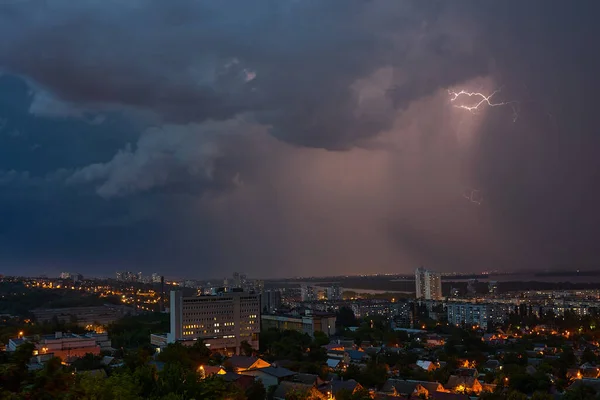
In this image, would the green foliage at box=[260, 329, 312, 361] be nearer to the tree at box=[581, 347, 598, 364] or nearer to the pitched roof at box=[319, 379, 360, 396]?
the pitched roof at box=[319, 379, 360, 396]

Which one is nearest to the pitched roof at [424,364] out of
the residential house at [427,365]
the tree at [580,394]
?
the residential house at [427,365]

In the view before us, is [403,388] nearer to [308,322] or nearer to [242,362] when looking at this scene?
[242,362]

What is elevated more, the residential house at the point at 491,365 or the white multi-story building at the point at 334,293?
the residential house at the point at 491,365

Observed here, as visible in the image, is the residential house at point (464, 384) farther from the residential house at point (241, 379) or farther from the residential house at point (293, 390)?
the residential house at point (241, 379)

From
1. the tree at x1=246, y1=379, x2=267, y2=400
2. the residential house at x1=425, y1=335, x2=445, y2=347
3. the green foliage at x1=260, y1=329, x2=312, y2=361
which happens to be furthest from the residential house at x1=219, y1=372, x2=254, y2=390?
the residential house at x1=425, y1=335, x2=445, y2=347

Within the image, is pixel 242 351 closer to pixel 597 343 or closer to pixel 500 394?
pixel 500 394

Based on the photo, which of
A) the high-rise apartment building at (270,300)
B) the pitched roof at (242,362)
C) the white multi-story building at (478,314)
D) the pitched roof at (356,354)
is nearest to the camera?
the pitched roof at (242,362)
